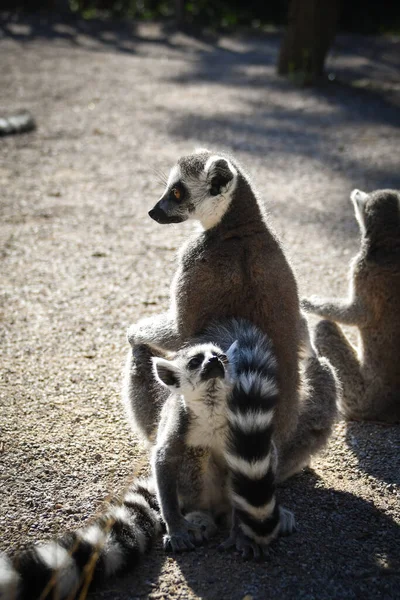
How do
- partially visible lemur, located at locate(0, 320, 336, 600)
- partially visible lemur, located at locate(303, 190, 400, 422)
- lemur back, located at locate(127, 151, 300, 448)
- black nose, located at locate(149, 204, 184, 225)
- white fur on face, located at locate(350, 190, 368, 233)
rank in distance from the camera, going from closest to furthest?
partially visible lemur, located at locate(0, 320, 336, 600)
lemur back, located at locate(127, 151, 300, 448)
black nose, located at locate(149, 204, 184, 225)
partially visible lemur, located at locate(303, 190, 400, 422)
white fur on face, located at locate(350, 190, 368, 233)

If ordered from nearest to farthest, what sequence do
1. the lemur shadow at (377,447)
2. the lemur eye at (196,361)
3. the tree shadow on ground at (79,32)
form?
1. the lemur eye at (196,361)
2. the lemur shadow at (377,447)
3. the tree shadow on ground at (79,32)

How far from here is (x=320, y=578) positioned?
9.71 ft

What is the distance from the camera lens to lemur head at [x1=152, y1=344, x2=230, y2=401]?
2939mm

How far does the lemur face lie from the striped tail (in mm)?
2461

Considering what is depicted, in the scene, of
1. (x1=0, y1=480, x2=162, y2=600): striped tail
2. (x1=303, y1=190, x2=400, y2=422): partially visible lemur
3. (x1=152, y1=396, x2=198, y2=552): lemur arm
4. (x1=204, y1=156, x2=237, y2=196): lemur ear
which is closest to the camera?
(x1=0, y1=480, x2=162, y2=600): striped tail

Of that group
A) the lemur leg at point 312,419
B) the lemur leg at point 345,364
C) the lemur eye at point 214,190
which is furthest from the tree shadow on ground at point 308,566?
the lemur eye at point 214,190

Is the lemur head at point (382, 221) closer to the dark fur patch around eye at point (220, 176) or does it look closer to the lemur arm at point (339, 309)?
the lemur arm at point (339, 309)

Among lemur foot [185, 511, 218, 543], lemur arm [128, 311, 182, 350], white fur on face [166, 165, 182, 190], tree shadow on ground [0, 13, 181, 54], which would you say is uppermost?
white fur on face [166, 165, 182, 190]

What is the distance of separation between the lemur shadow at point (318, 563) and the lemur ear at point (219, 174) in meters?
1.63

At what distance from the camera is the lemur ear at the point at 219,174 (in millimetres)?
A: 3672

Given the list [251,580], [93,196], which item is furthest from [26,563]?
[93,196]

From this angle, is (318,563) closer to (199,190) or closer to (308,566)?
(308,566)

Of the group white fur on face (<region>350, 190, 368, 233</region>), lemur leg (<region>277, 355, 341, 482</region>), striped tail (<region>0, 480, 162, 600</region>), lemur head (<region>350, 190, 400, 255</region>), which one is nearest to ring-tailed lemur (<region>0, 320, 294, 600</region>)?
striped tail (<region>0, 480, 162, 600</region>)

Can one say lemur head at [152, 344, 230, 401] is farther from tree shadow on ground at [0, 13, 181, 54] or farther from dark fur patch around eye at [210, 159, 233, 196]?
tree shadow on ground at [0, 13, 181, 54]
